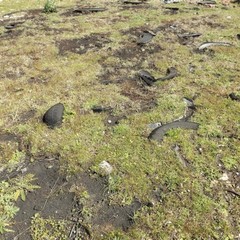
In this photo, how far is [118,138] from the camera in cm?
564

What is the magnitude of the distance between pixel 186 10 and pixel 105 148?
9808 mm

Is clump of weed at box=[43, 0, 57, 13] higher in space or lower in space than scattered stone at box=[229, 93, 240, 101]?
lower

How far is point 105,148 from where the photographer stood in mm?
5395

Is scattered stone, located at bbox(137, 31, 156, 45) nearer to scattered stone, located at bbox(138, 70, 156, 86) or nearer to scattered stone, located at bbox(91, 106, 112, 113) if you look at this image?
scattered stone, located at bbox(138, 70, 156, 86)

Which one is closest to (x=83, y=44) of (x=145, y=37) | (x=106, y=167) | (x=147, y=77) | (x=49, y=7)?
(x=145, y=37)

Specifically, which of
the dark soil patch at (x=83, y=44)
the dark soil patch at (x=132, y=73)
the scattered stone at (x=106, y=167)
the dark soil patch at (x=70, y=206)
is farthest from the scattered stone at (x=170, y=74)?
the dark soil patch at (x=70, y=206)

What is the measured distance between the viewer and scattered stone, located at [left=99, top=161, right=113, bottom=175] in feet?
16.1

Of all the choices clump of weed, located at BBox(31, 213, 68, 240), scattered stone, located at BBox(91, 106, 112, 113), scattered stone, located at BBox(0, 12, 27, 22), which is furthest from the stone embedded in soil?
scattered stone, located at BBox(0, 12, 27, 22)

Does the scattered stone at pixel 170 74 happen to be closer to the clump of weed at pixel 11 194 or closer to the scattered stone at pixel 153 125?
the scattered stone at pixel 153 125

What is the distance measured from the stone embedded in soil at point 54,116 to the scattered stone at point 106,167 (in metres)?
1.49

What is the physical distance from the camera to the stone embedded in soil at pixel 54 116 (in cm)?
602

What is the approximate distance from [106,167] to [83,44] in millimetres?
5901

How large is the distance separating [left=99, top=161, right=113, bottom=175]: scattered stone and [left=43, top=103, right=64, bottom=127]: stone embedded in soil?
1.49 metres

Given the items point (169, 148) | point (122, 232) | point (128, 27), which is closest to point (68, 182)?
point (122, 232)
